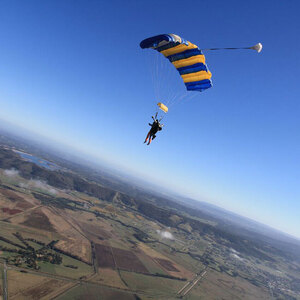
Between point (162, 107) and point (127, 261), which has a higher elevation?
point (162, 107)

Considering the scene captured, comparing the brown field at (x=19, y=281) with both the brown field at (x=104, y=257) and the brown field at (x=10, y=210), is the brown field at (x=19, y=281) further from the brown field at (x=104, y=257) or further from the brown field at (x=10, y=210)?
the brown field at (x=10, y=210)

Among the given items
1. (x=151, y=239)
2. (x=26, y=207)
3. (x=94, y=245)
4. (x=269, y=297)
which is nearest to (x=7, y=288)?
(x=94, y=245)

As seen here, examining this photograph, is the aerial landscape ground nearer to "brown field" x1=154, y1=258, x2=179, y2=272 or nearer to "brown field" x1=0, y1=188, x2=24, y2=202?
"brown field" x1=0, y1=188, x2=24, y2=202

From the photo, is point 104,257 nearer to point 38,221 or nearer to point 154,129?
point 38,221

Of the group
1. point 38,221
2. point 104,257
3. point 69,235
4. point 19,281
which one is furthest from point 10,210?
point 19,281

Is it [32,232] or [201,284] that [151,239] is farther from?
[32,232]

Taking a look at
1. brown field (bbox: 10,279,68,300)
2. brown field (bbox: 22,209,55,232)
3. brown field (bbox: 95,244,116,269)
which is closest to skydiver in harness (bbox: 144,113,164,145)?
brown field (bbox: 10,279,68,300)
